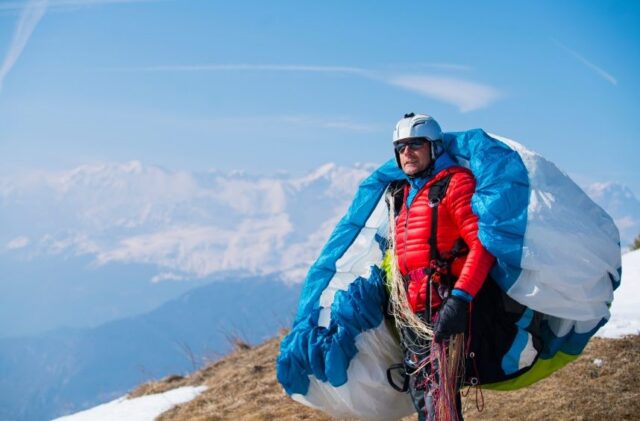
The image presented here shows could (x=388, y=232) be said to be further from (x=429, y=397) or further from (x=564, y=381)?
(x=564, y=381)

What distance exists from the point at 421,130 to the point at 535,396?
339cm

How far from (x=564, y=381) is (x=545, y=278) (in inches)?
121

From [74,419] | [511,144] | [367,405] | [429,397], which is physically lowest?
[74,419]

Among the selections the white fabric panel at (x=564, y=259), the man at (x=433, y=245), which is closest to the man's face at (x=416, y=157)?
the man at (x=433, y=245)

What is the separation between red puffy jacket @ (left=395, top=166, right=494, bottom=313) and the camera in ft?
13.5

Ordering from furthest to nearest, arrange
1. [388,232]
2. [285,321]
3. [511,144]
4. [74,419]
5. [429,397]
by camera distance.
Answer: [285,321] < [74,419] < [388,232] < [511,144] < [429,397]

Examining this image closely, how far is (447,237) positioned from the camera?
438cm

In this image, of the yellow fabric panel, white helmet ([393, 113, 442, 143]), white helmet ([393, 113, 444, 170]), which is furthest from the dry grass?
white helmet ([393, 113, 442, 143])

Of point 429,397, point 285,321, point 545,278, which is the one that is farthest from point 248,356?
point 545,278

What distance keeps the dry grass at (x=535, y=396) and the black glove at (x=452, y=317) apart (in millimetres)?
2438

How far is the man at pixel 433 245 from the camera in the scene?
4.11m

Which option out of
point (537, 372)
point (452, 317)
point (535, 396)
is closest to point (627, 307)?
point (535, 396)

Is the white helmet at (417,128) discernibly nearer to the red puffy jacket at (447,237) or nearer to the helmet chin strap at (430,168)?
the helmet chin strap at (430,168)

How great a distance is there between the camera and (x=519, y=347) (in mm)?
4430
